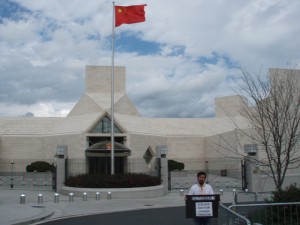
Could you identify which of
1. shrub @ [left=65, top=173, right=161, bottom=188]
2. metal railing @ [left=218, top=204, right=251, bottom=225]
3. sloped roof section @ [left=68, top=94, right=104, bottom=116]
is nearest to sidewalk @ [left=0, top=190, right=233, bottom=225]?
shrub @ [left=65, top=173, right=161, bottom=188]

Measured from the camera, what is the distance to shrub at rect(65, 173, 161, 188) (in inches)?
957

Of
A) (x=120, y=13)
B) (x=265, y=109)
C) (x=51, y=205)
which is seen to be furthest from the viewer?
(x=120, y=13)

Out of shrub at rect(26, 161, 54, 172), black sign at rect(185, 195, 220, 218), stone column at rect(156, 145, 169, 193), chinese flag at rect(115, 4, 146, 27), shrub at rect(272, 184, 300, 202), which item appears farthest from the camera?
shrub at rect(26, 161, 54, 172)

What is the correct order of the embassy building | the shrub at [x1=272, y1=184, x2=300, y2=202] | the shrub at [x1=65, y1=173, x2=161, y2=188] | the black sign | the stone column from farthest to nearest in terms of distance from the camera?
the embassy building
the stone column
the shrub at [x1=65, y1=173, x2=161, y2=188]
the shrub at [x1=272, y1=184, x2=300, y2=202]
the black sign

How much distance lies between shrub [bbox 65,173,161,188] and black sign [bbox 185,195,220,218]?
49.6 ft

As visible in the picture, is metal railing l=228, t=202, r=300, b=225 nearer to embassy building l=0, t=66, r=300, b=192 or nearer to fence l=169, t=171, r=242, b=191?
fence l=169, t=171, r=242, b=191

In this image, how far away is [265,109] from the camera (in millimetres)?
15070

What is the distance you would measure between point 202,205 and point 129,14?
18.5 metres

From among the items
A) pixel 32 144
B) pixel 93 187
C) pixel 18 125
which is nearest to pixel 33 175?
pixel 32 144

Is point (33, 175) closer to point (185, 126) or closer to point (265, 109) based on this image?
point (185, 126)

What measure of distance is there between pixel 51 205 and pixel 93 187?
190 inches

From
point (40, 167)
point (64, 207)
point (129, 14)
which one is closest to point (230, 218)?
point (64, 207)

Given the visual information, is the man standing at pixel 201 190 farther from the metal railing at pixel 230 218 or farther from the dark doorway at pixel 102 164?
the dark doorway at pixel 102 164

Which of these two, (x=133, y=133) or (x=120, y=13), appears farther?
(x=133, y=133)
